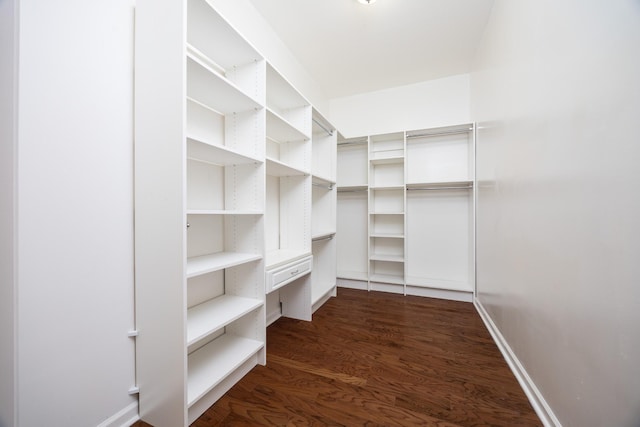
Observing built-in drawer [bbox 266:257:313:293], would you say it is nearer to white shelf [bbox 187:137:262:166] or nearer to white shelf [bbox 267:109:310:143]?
white shelf [bbox 187:137:262:166]

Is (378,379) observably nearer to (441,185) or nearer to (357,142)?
(441,185)

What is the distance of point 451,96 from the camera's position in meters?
3.09

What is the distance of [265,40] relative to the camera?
2.24m

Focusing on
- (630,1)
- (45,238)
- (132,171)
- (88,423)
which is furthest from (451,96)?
(88,423)

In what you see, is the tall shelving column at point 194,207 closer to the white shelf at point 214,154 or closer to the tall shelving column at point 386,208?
the white shelf at point 214,154

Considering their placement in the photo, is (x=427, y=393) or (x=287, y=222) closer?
(x=427, y=393)

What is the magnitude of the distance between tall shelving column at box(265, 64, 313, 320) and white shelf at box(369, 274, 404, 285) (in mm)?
1239

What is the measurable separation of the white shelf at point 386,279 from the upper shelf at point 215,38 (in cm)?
275

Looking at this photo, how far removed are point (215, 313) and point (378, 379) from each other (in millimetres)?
1081

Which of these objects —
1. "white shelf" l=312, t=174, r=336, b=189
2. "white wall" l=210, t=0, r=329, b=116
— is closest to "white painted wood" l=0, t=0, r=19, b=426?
"white wall" l=210, t=0, r=329, b=116

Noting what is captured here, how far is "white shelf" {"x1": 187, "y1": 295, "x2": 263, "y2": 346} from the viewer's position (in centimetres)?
120

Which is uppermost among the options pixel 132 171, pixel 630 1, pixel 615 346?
pixel 630 1

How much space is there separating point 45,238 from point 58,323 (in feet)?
1.13

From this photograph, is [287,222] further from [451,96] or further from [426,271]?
[451,96]
